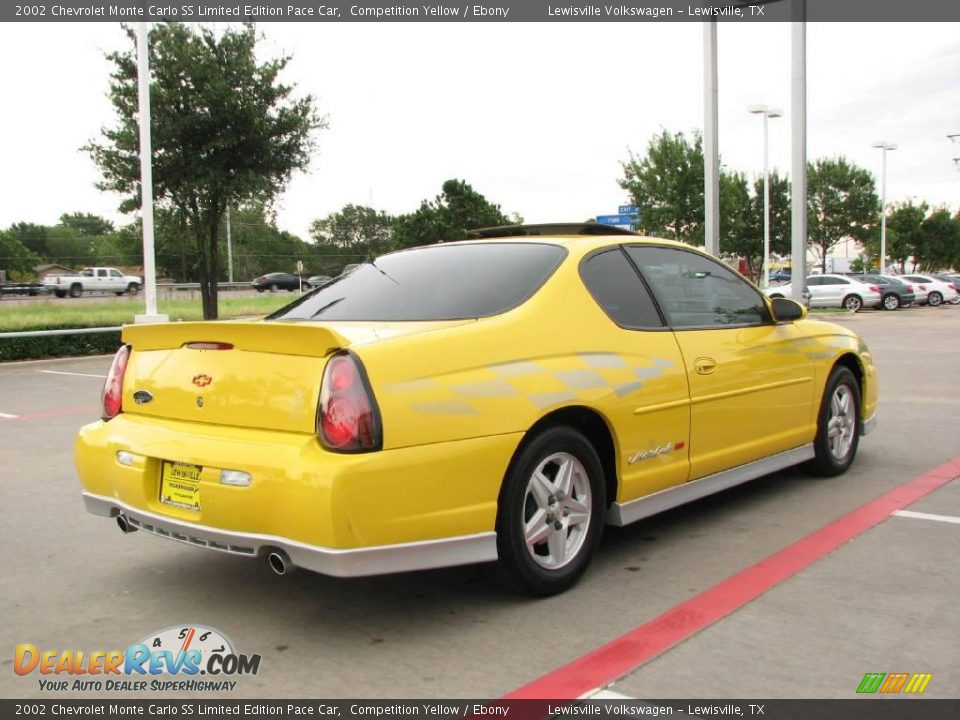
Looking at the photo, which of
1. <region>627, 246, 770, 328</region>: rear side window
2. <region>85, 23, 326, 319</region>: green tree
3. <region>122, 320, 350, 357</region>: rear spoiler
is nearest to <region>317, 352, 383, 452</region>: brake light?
<region>122, 320, 350, 357</region>: rear spoiler

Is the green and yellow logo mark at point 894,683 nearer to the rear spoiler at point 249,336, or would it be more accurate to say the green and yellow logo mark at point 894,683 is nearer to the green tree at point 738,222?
the rear spoiler at point 249,336

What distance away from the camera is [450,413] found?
3455 millimetres

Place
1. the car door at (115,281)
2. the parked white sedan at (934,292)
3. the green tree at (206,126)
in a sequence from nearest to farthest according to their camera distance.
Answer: the green tree at (206,126) < the parked white sedan at (934,292) < the car door at (115,281)

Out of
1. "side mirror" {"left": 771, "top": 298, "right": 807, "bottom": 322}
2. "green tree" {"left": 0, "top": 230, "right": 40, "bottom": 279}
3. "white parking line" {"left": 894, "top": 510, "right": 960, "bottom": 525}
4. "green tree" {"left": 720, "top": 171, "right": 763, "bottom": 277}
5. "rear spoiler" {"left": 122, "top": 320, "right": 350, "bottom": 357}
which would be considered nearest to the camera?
"rear spoiler" {"left": 122, "top": 320, "right": 350, "bottom": 357}

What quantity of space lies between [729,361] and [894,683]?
2.12 meters

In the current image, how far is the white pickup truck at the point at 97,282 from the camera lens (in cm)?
5291

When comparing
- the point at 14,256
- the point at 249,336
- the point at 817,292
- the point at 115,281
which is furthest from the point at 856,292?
the point at 14,256

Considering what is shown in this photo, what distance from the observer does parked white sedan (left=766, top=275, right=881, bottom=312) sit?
1367 inches

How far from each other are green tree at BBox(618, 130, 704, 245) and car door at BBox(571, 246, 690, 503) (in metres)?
32.2

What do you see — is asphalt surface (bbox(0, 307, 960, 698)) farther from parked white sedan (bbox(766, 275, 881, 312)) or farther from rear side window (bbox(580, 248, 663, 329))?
parked white sedan (bbox(766, 275, 881, 312))

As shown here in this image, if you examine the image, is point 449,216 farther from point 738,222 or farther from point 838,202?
point 838,202

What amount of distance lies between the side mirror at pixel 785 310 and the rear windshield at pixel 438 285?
1734 mm

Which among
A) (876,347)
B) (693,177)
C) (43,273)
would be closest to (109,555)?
(876,347)

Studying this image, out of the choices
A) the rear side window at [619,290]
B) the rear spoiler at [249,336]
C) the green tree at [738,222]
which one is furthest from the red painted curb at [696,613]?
the green tree at [738,222]
